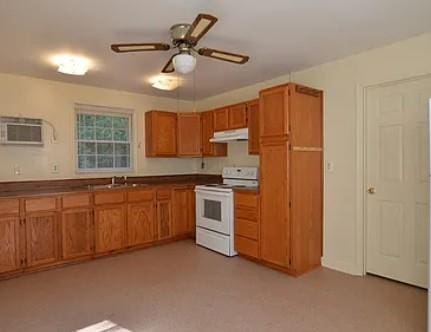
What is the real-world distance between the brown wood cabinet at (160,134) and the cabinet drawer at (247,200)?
1673mm

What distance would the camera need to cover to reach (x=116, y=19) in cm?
254

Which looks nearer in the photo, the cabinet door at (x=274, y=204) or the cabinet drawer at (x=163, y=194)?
the cabinet door at (x=274, y=204)

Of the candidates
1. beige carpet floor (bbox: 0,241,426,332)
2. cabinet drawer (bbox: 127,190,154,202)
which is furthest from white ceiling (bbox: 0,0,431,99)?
beige carpet floor (bbox: 0,241,426,332)

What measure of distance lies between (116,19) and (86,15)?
0.23 meters

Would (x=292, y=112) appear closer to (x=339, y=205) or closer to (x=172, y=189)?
(x=339, y=205)

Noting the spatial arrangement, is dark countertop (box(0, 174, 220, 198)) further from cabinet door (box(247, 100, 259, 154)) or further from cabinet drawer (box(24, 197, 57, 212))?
cabinet door (box(247, 100, 259, 154))

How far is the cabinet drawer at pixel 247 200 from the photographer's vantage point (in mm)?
3930

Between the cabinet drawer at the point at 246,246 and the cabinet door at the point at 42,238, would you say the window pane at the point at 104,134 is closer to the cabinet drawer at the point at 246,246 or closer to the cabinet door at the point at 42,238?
the cabinet door at the point at 42,238

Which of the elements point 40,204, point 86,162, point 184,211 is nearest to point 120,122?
point 86,162

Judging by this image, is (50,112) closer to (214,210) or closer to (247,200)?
(214,210)

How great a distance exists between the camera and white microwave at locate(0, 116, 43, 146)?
3.94 m

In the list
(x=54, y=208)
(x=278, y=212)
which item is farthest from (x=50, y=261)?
(x=278, y=212)

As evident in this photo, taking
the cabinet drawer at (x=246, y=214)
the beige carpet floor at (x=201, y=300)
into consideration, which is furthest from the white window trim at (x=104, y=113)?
the cabinet drawer at (x=246, y=214)

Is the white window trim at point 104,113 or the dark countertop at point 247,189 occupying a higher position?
the white window trim at point 104,113
